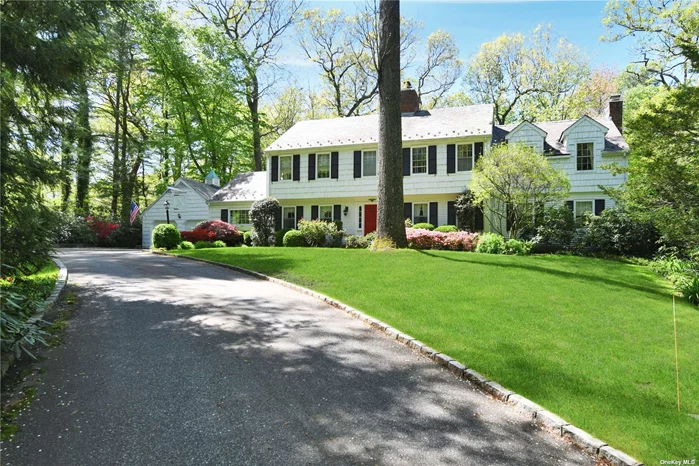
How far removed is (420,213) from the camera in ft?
70.4

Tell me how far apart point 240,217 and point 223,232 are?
3.34m

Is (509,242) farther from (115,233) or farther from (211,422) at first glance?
(115,233)

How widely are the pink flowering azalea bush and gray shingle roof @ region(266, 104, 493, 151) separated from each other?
5.96m

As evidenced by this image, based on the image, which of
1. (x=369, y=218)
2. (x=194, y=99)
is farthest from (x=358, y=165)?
(x=194, y=99)

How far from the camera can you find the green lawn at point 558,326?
370cm

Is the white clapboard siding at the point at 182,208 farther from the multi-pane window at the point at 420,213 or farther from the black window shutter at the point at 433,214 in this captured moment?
the black window shutter at the point at 433,214

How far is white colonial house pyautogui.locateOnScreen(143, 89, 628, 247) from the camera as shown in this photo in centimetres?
1992

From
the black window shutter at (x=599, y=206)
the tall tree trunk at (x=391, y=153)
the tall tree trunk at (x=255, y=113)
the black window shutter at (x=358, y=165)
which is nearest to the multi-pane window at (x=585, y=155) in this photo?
the black window shutter at (x=599, y=206)

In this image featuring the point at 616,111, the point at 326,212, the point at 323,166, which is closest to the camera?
the point at 616,111

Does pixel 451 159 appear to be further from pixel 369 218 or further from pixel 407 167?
pixel 369 218

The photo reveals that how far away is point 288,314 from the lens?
22.9ft

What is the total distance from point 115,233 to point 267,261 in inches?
717


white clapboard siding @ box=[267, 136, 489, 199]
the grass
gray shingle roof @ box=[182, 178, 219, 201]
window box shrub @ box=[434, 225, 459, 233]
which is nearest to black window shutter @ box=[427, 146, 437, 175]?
white clapboard siding @ box=[267, 136, 489, 199]

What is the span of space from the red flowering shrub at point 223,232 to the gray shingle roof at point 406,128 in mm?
5327
